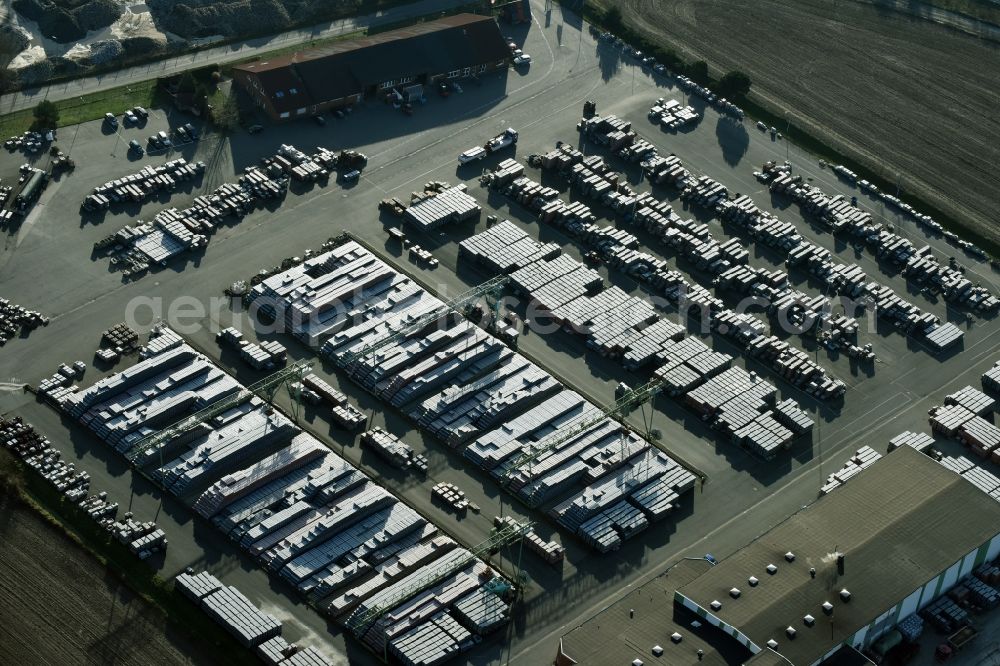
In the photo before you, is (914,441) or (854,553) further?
(914,441)

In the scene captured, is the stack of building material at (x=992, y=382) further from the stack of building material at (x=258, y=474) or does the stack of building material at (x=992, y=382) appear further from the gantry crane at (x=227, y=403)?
the gantry crane at (x=227, y=403)

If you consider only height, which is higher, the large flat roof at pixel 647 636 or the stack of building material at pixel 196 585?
the large flat roof at pixel 647 636

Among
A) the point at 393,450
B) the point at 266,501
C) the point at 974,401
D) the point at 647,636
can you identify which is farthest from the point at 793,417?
the point at 266,501

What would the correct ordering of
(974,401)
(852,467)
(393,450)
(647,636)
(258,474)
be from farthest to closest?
(974,401)
(852,467)
(393,450)
(258,474)
(647,636)

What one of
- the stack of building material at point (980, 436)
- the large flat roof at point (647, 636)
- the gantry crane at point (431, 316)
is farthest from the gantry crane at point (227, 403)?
the stack of building material at point (980, 436)

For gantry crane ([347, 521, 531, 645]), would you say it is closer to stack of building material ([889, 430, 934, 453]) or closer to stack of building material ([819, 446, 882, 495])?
stack of building material ([819, 446, 882, 495])

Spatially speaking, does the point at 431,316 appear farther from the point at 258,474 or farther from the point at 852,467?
the point at 852,467
